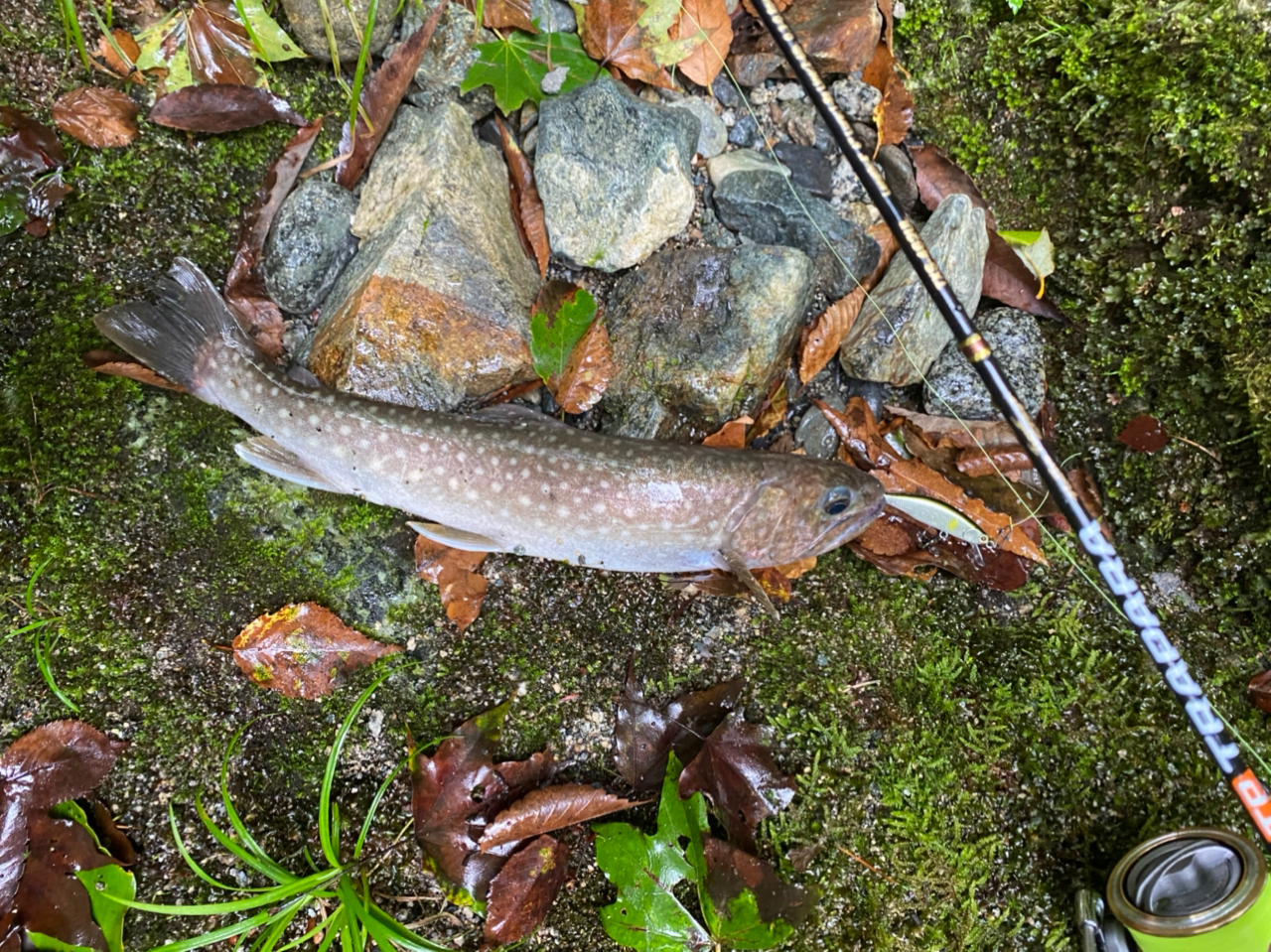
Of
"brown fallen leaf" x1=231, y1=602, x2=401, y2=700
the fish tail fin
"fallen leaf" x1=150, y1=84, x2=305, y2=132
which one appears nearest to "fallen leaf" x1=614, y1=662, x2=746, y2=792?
"brown fallen leaf" x1=231, y1=602, x2=401, y2=700

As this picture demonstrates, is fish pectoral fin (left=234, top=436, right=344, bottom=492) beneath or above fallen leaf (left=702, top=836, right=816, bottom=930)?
above

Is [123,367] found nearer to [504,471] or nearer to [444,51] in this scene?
[504,471]

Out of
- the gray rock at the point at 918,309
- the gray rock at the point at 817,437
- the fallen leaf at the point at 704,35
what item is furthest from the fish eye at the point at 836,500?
the fallen leaf at the point at 704,35

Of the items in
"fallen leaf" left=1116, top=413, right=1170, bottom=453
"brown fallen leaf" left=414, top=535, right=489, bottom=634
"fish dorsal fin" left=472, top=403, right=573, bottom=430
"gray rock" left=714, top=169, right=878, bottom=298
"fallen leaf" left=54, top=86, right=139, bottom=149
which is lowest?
"brown fallen leaf" left=414, top=535, right=489, bottom=634

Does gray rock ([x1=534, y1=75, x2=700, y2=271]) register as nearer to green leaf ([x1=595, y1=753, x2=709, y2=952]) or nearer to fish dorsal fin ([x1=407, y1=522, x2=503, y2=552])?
fish dorsal fin ([x1=407, y1=522, x2=503, y2=552])

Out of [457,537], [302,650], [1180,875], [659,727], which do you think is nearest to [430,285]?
[457,537]

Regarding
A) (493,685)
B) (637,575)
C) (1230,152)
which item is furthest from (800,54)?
(493,685)

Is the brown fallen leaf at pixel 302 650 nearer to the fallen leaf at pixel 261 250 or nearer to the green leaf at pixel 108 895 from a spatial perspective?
the green leaf at pixel 108 895
